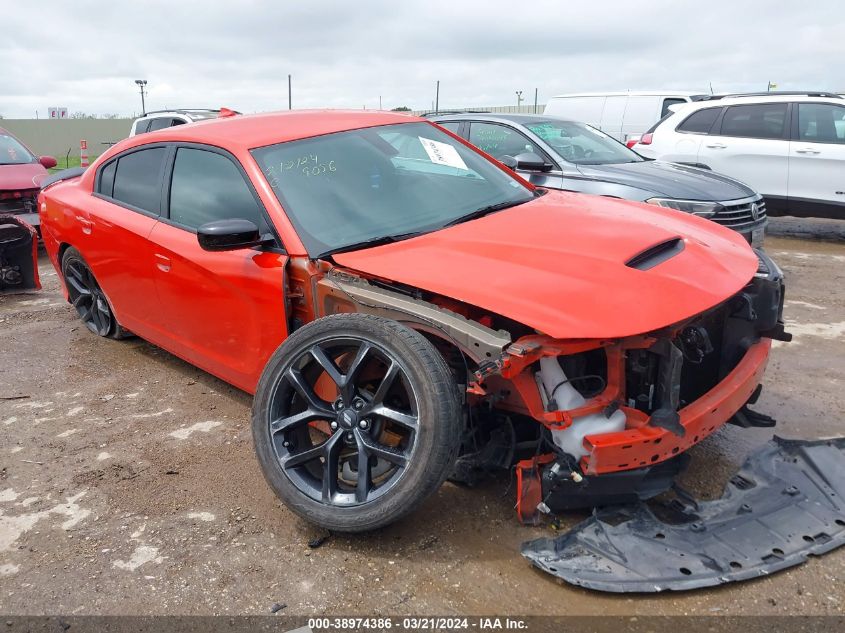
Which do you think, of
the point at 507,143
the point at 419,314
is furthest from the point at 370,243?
the point at 507,143

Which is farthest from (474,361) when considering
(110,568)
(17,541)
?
(17,541)

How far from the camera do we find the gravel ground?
8.48ft

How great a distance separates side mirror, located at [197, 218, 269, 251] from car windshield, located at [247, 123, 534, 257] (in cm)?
21

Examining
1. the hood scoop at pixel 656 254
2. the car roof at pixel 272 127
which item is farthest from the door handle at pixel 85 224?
the hood scoop at pixel 656 254

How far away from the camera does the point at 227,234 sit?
3258 millimetres

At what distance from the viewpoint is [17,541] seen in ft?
10.0

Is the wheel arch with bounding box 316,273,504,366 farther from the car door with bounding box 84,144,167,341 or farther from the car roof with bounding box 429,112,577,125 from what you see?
the car roof with bounding box 429,112,577,125

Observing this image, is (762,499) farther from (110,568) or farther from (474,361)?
(110,568)

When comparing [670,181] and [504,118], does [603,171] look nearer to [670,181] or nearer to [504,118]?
[670,181]

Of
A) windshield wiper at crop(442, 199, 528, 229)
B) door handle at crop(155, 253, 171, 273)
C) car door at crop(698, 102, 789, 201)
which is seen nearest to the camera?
windshield wiper at crop(442, 199, 528, 229)

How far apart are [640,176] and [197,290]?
177 inches

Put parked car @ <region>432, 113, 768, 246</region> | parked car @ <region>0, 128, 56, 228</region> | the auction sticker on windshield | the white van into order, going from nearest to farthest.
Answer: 1. the auction sticker on windshield
2. parked car @ <region>432, 113, 768, 246</region>
3. parked car @ <region>0, 128, 56, 228</region>
4. the white van

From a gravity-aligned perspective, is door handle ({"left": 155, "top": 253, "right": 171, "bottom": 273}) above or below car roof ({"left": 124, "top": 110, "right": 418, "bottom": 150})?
below

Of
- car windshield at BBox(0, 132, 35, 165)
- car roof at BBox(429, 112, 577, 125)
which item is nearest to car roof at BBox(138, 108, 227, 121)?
car windshield at BBox(0, 132, 35, 165)
